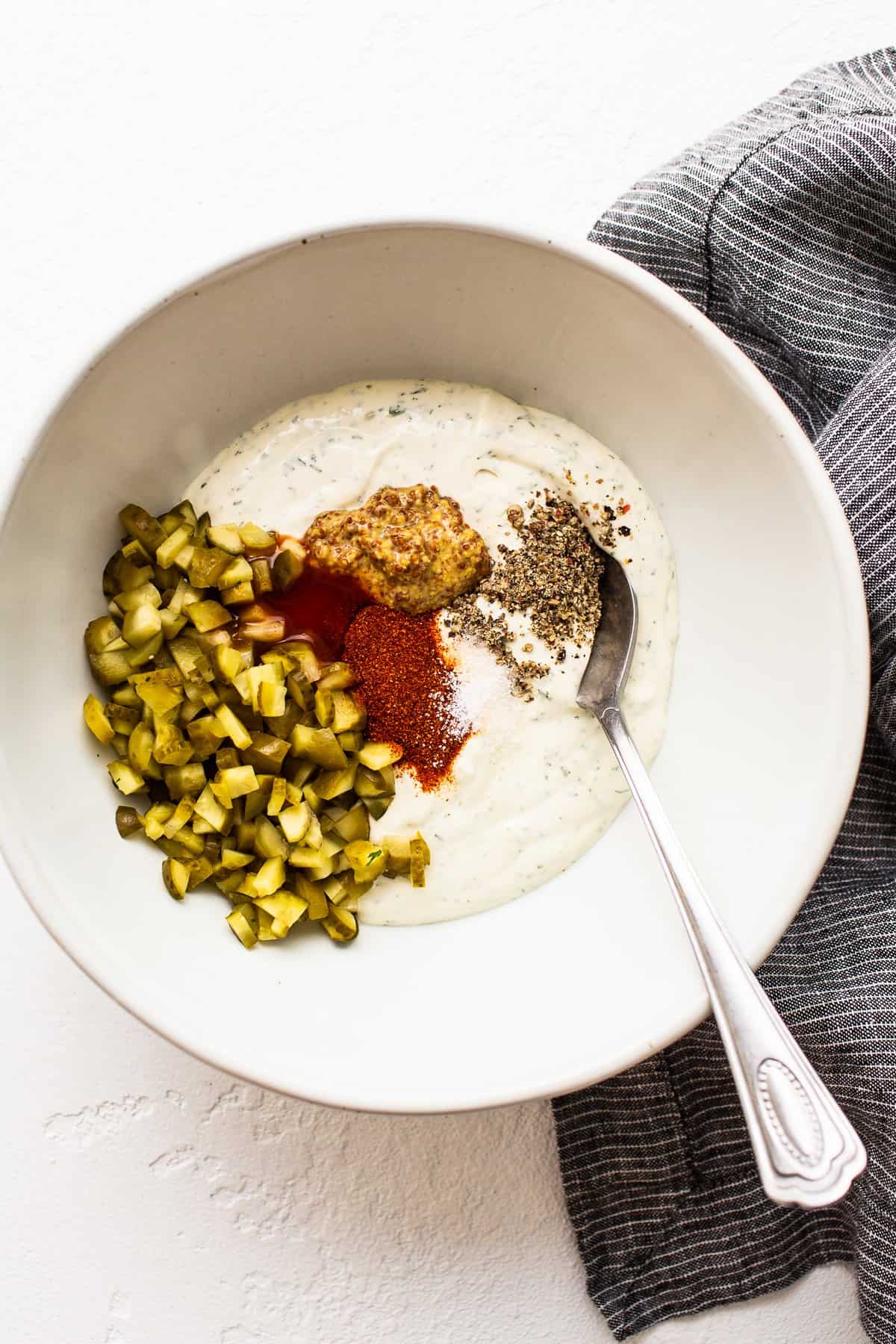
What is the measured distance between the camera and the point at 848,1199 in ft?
5.52

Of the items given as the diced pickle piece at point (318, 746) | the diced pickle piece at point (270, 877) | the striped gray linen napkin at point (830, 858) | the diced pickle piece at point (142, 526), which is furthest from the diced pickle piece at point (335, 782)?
the striped gray linen napkin at point (830, 858)

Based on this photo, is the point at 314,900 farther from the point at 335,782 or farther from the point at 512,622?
the point at 512,622

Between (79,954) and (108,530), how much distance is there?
0.63m

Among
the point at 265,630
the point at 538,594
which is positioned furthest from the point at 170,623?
the point at 538,594

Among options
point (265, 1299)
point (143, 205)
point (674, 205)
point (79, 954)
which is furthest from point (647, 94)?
point (265, 1299)

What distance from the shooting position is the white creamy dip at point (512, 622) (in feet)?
5.14

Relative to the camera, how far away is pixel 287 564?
1564mm

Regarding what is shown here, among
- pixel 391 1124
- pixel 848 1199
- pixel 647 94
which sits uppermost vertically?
pixel 647 94

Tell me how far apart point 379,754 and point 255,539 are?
1.26 feet

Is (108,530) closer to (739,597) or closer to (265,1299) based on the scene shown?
(739,597)

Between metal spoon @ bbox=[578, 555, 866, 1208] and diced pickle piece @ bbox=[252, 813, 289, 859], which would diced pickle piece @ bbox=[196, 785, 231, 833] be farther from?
metal spoon @ bbox=[578, 555, 866, 1208]

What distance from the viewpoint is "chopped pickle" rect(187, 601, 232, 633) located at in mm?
1542

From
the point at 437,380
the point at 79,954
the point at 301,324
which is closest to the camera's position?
the point at 79,954

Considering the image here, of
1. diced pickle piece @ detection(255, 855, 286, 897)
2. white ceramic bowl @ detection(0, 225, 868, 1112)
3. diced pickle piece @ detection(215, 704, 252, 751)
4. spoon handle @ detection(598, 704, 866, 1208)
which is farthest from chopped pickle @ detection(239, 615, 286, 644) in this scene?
spoon handle @ detection(598, 704, 866, 1208)
